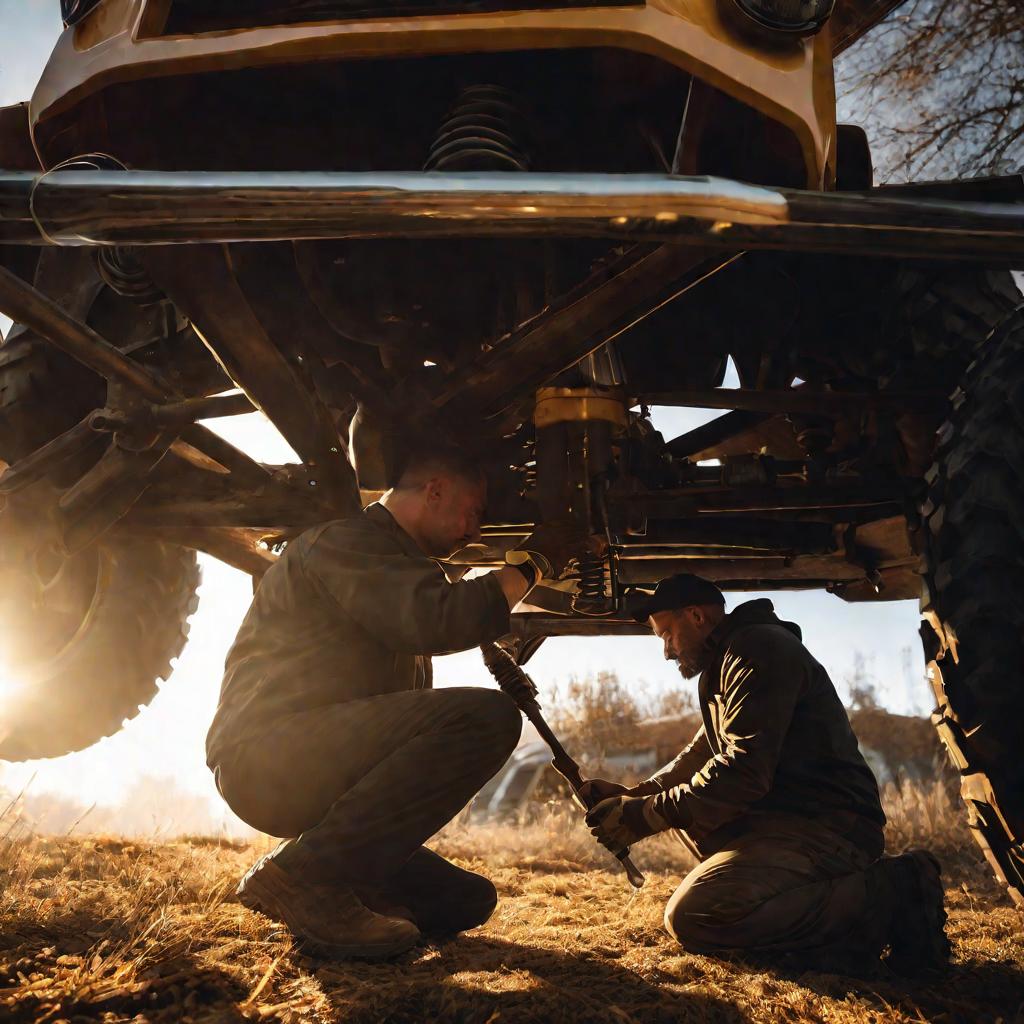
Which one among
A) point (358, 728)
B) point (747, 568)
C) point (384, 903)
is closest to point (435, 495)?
point (358, 728)

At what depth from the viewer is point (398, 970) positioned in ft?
6.58

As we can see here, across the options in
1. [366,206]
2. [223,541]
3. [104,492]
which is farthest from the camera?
[223,541]

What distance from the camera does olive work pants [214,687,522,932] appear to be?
2133mm

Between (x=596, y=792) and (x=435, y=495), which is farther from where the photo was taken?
(x=596, y=792)

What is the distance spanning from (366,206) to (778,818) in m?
2.02

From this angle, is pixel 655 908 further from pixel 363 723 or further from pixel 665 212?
pixel 665 212

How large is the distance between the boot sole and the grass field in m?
0.04

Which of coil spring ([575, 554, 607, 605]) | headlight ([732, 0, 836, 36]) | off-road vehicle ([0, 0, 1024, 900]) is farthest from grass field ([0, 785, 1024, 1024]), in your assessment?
headlight ([732, 0, 836, 36])

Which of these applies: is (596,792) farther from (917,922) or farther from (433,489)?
(433,489)

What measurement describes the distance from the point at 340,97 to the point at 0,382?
1.59 metres

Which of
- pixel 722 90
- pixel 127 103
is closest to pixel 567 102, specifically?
pixel 722 90

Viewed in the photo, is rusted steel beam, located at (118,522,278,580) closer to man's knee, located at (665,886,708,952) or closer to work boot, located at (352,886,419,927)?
work boot, located at (352,886,419,927)

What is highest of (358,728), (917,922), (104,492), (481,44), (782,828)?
(481,44)

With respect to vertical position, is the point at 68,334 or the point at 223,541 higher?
the point at 68,334
